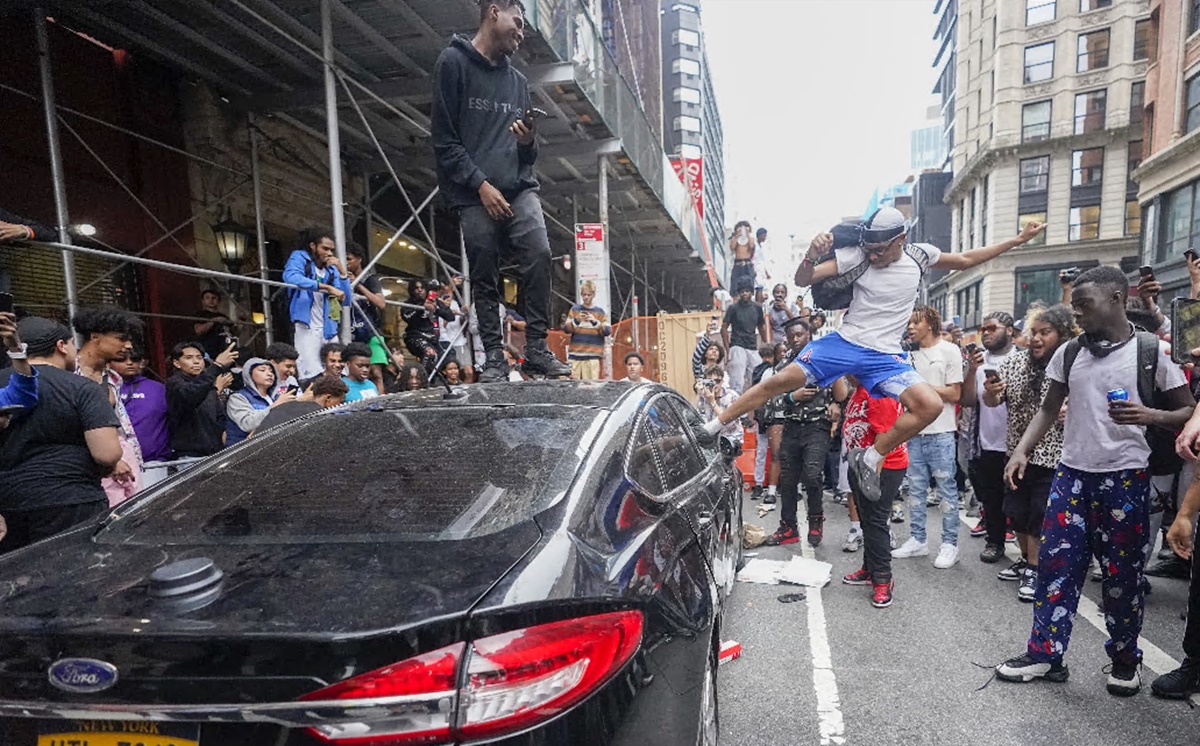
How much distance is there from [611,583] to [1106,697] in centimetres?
291

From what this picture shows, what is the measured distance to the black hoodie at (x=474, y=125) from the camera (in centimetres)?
345

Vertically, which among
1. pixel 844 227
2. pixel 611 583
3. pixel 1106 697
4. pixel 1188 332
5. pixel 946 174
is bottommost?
pixel 1106 697

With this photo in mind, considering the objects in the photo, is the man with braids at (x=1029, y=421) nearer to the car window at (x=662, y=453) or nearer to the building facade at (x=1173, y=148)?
the car window at (x=662, y=453)

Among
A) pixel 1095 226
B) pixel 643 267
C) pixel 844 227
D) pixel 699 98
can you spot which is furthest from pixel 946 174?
pixel 844 227

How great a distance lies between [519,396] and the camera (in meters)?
2.33

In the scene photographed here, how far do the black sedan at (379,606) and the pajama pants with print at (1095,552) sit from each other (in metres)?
1.98

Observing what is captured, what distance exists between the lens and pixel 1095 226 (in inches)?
1307

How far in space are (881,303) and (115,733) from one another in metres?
3.61

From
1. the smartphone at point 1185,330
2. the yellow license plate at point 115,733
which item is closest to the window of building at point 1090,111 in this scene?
the smartphone at point 1185,330

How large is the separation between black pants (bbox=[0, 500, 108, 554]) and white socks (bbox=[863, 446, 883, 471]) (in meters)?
3.92

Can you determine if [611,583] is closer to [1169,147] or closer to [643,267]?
[643,267]

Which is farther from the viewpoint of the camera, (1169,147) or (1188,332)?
(1169,147)

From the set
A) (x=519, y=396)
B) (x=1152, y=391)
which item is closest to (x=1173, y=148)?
(x=1152, y=391)

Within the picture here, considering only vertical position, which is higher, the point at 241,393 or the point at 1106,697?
the point at 241,393
